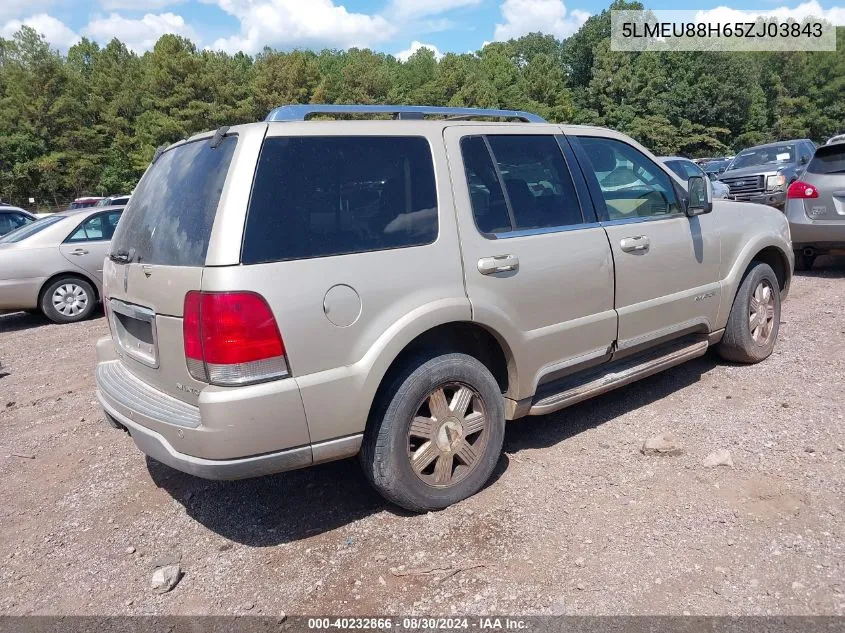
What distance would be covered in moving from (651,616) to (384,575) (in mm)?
1103

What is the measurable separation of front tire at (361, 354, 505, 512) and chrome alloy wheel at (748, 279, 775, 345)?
2.73 meters

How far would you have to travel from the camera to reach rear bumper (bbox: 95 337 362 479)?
2750mm

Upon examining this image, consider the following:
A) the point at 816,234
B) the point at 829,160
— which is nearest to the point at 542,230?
the point at 816,234

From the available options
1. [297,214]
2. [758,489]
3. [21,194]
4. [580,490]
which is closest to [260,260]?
[297,214]

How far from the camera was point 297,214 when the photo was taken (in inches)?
116

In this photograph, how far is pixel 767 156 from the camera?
1602 cm

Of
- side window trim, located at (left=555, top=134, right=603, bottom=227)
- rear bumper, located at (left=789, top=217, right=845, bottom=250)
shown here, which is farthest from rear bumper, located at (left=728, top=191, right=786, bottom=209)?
side window trim, located at (left=555, top=134, right=603, bottom=227)

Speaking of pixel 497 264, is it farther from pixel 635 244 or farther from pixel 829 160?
pixel 829 160

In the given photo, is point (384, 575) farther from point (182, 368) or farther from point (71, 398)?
point (71, 398)

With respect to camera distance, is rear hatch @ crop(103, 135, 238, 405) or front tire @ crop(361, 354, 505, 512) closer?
rear hatch @ crop(103, 135, 238, 405)

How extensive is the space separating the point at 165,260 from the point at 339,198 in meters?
0.83

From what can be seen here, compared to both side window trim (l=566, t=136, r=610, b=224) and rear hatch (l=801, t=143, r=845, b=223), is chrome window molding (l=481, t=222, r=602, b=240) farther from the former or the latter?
rear hatch (l=801, t=143, r=845, b=223)

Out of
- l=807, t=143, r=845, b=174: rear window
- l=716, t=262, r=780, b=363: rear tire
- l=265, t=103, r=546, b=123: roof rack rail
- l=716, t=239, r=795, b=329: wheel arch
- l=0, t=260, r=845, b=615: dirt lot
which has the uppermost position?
l=265, t=103, r=546, b=123: roof rack rail

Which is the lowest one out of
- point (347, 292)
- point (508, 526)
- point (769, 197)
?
point (508, 526)
